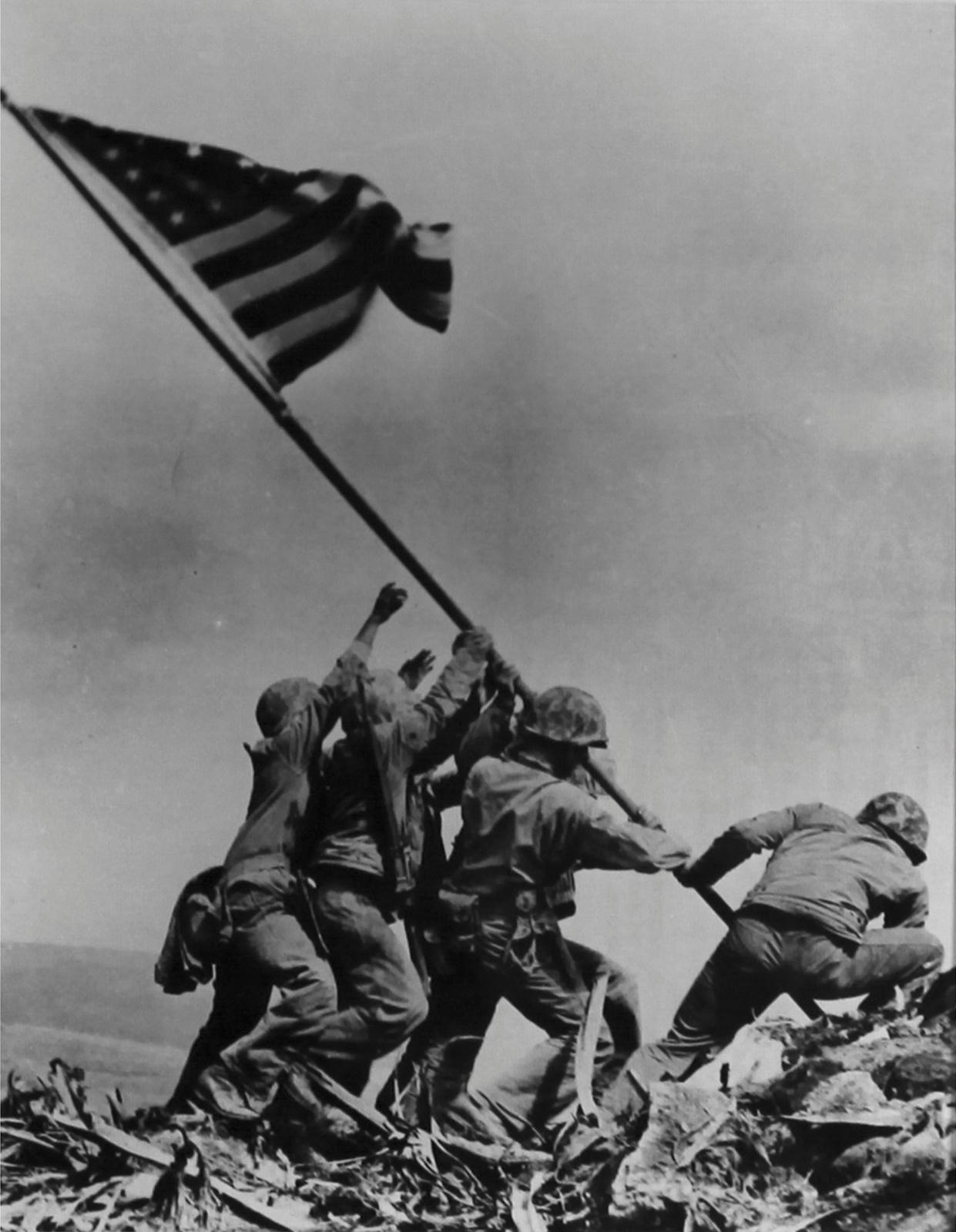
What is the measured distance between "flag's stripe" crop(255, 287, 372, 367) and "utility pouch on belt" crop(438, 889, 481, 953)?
205cm

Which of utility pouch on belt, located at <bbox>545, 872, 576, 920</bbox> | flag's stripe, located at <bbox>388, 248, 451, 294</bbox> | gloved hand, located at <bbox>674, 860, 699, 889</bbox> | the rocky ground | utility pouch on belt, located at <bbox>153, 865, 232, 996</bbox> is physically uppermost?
Result: flag's stripe, located at <bbox>388, 248, 451, 294</bbox>

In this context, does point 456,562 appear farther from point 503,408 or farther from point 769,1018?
point 769,1018

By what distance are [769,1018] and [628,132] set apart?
3212 millimetres

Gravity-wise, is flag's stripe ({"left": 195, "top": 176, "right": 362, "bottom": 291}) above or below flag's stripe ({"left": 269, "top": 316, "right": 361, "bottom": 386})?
above

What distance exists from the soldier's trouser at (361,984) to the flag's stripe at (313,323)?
74.1 inches

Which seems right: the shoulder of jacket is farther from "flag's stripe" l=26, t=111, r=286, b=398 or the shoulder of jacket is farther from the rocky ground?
"flag's stripe" l=26, t=111, r=286, b=398

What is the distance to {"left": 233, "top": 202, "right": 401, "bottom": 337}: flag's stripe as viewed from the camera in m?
5.75

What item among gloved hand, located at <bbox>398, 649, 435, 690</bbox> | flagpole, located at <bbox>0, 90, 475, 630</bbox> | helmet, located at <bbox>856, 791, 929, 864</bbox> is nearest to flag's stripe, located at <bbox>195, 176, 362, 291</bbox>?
flagpole, located at <bbox>0, 90, 475, 630</bbox>

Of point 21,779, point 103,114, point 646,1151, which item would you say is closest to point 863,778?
point 646,1151

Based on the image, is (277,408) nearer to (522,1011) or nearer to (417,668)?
(417,668)

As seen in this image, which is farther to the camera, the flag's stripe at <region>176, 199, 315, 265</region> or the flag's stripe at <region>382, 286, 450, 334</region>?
the flag's stripe at <region>382, 286, 450, 334</region>

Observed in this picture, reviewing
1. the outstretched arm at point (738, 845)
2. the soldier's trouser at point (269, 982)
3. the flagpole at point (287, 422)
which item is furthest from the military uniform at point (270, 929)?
the outstretched arm at point (738, 845)

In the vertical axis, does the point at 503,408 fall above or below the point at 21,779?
above

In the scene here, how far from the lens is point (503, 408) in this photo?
19.0 feet
